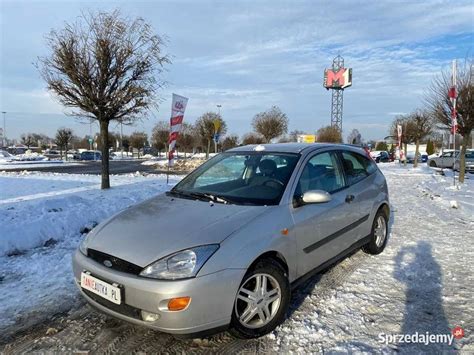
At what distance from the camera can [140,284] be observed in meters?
2.63

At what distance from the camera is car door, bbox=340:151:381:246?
14.8 feet

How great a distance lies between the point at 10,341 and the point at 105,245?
1109mm

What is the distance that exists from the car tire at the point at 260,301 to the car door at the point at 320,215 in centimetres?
40

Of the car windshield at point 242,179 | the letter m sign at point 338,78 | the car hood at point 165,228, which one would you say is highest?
the letter m sign at point 338,78

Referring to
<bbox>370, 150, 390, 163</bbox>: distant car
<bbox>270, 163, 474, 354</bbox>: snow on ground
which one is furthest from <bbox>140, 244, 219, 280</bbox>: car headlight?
<bbox>370, 150, 390, 163</bbox>: distant car

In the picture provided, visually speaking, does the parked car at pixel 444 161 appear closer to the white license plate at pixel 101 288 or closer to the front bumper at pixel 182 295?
the front bumper at pixel 182 295

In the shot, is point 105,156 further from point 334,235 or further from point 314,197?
point 314,197

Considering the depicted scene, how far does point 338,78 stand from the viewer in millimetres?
51781

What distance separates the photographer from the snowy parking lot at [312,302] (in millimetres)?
2994

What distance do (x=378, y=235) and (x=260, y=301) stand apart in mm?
3010

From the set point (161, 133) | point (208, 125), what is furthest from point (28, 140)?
point (208, 125)

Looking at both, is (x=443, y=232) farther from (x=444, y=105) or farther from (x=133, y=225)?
(x=444, y=105)

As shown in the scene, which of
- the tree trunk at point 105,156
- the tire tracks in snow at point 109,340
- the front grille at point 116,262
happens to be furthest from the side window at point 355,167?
the tree trunk at point 105,156

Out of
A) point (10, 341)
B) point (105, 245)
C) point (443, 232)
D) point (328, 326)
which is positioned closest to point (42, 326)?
point (10, 341)
